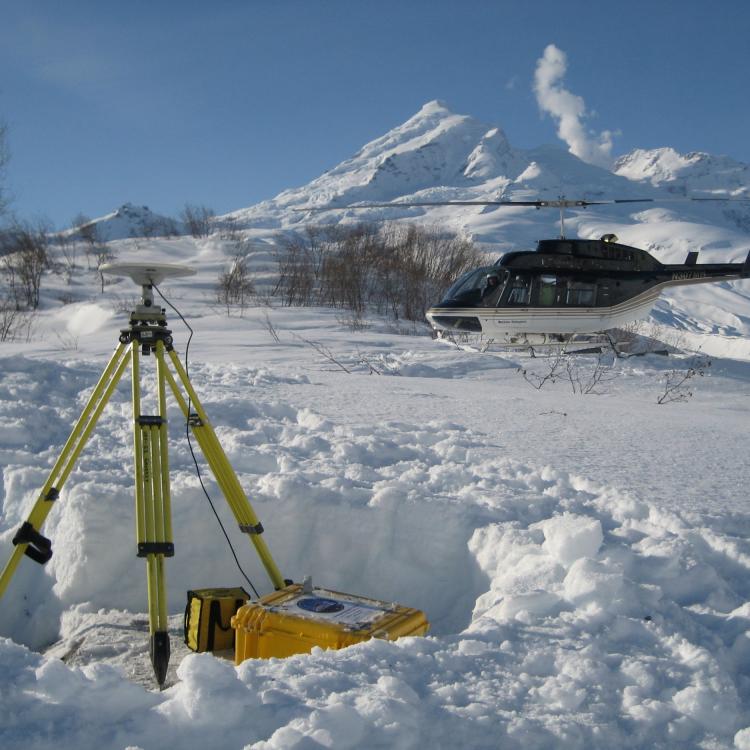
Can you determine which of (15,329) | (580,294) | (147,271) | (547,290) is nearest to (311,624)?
→ (147,271)

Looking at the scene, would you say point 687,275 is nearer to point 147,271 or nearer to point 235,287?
point 147,271

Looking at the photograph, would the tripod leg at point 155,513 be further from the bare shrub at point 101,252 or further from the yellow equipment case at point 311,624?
the bare shrub at point 101,252

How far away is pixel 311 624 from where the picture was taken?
2.71m

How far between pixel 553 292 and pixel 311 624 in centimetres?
1002

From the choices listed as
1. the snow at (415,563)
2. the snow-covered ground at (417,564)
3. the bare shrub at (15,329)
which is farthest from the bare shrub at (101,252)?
the snow-covered ground at (417,564)

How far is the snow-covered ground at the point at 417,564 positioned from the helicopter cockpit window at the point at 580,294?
172 inches

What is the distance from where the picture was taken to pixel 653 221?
98062mm

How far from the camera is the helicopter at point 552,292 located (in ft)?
38.0

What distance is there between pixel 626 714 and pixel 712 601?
2.98 ft

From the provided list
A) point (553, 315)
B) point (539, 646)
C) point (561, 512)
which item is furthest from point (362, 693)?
point (553, 315)

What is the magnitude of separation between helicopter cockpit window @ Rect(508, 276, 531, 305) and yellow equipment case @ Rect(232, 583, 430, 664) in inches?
→ 363

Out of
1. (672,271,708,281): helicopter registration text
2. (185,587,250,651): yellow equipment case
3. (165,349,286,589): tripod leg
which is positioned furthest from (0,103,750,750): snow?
(672,271,708,281): helicopter registration text

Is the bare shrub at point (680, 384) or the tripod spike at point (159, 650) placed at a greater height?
the bare shrub at point (680, 384)

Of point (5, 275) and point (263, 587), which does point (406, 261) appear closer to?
point (5, 275)
